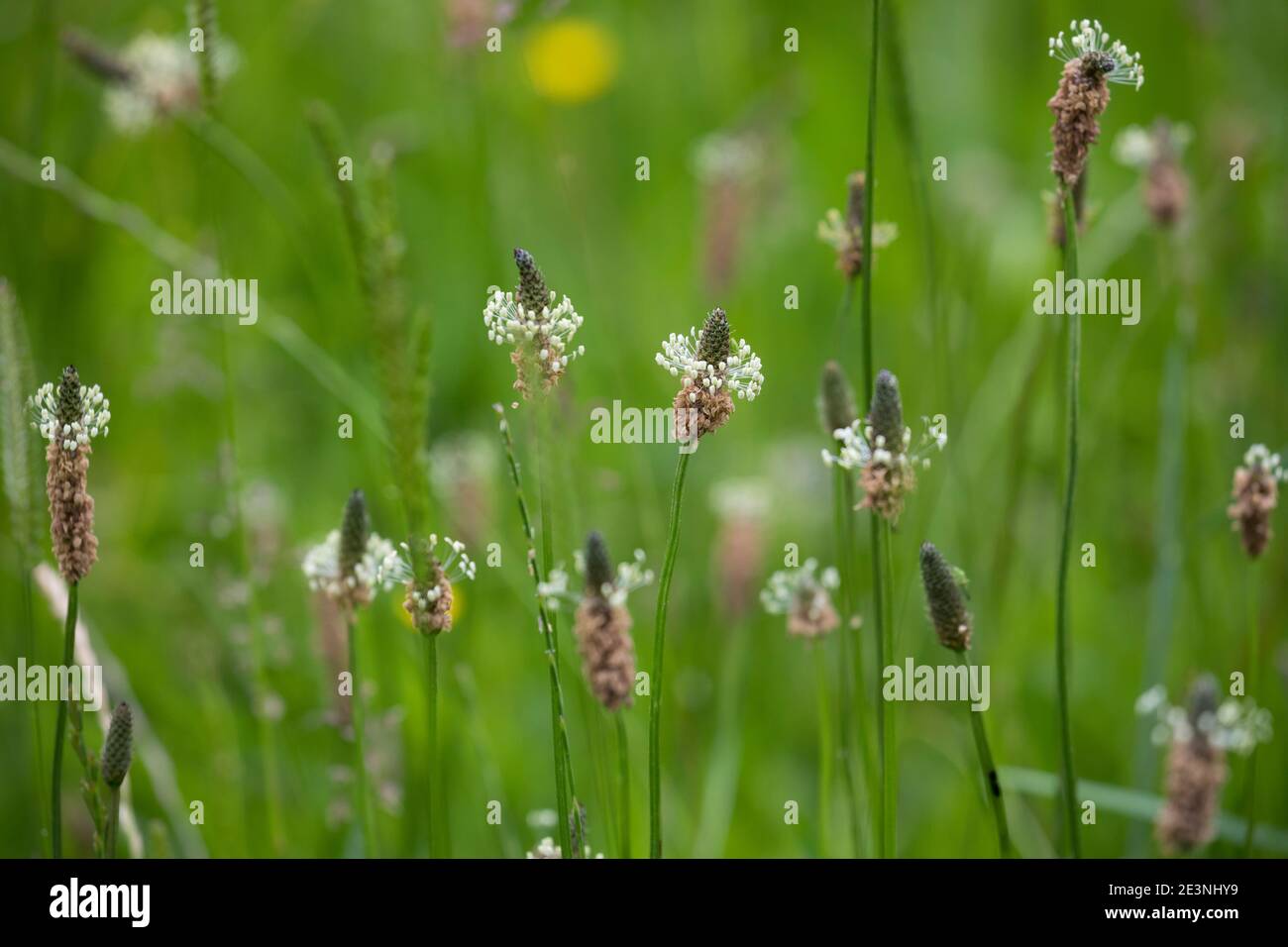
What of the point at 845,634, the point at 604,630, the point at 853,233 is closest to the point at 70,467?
the point at 604,630

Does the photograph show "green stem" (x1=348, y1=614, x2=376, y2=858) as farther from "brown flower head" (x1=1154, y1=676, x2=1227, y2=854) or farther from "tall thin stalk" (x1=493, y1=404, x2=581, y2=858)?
"brown flower head" (x1=1154, y1=676, x2=1227, y2=854)

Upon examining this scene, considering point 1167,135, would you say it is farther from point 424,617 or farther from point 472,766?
point 472,766

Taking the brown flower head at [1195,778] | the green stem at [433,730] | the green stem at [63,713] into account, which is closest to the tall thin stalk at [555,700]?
the green stem at [433,730]

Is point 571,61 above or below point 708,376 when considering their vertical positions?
above

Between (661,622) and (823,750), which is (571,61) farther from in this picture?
(661,622)

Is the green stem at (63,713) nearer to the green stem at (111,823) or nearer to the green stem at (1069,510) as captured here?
the green stem at (111,823)

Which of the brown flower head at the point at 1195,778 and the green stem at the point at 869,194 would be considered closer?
the green stem at the point at 869,194

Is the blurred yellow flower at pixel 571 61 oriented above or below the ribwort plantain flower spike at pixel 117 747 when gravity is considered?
above

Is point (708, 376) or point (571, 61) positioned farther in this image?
point (571, 61)
